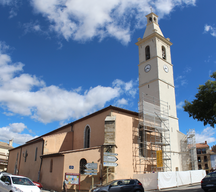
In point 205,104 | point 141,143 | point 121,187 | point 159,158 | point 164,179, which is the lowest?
point 164,179

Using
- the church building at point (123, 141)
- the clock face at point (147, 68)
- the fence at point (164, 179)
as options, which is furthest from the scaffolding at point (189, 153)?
the clock face at point (147, 68)

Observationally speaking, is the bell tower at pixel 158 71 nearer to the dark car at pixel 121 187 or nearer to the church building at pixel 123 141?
the church building at pixel 123 141

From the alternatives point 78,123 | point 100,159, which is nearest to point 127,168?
point 100,159

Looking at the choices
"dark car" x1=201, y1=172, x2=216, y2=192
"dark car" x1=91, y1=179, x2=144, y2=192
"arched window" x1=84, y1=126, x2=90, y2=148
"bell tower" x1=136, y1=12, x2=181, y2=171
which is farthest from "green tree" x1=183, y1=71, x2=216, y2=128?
"arched window" x1=84, y1=126, x2=90, y2=148

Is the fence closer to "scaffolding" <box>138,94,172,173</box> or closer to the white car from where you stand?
"scaffolding" <box>138,94,172,173</box>

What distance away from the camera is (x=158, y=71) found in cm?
2452

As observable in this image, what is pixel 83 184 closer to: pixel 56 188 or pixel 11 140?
pixel 56 188

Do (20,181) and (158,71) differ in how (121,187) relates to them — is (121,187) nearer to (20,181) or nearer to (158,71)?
(20,181)

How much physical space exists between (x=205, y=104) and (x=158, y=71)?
8.15 meters

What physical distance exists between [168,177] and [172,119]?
29.2 ft

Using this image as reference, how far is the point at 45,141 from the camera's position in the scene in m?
22.1

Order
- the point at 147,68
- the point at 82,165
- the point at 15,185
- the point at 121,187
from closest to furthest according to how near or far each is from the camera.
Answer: the point at 15,185, the point at 121,187, the point at 82,165, the point at 147,68

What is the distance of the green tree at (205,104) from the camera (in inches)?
671

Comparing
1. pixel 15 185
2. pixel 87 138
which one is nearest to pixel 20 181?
pixel 15 185
